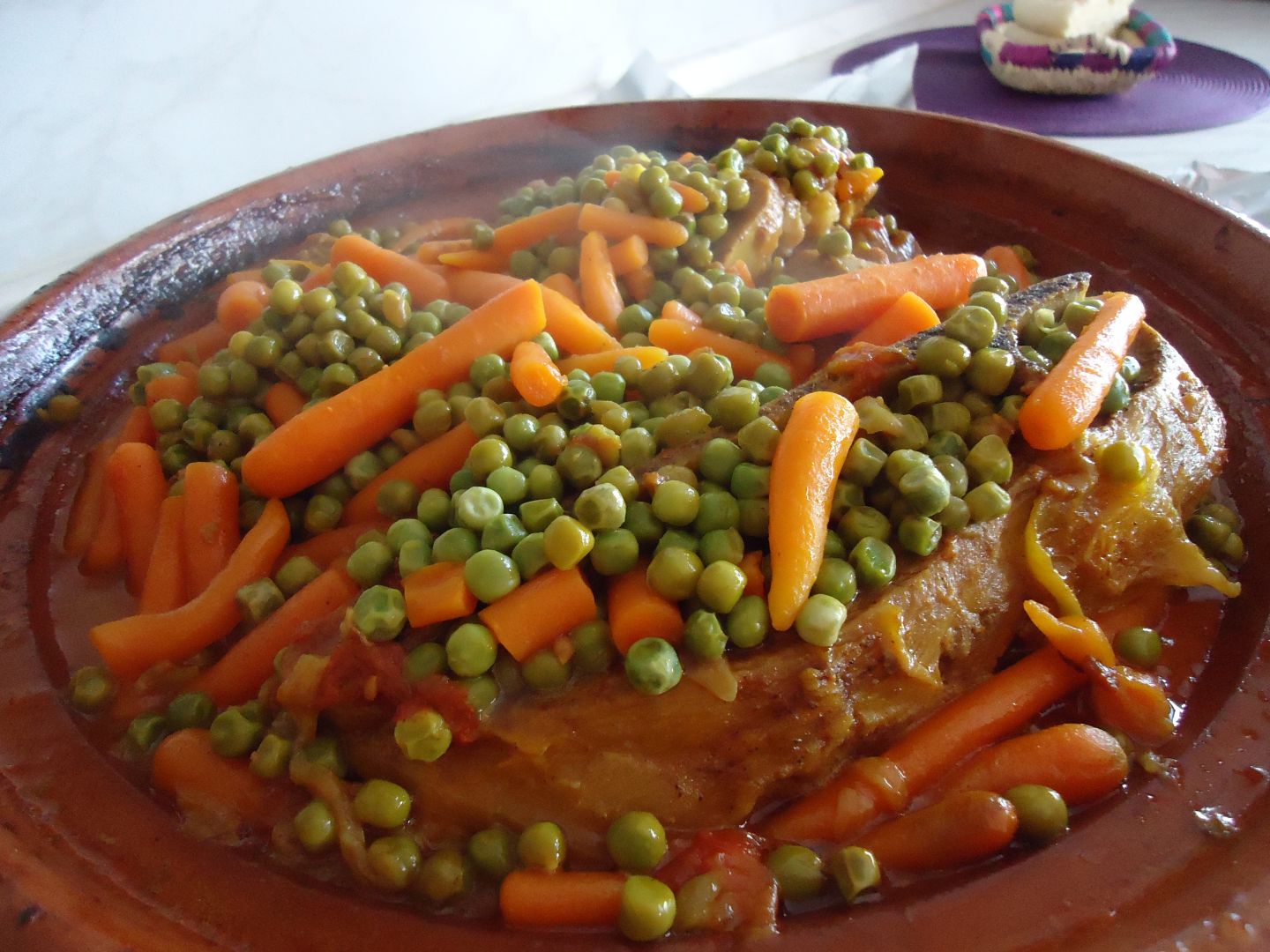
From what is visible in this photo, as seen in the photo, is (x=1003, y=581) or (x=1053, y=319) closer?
(x=1003, y=581)

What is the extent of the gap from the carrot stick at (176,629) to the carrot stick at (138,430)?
752 mm

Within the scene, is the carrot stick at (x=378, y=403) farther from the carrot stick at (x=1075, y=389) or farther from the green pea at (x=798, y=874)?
the green pea at (x=798, y=874)

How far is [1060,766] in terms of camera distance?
68.4 inches

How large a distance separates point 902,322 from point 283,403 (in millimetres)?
1813

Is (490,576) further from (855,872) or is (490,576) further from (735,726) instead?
(855,872)

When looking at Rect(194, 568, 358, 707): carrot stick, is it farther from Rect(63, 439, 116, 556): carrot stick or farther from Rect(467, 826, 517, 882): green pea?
Rect(63, 439, 116, 556): carrot stick

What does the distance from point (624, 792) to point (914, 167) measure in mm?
3020

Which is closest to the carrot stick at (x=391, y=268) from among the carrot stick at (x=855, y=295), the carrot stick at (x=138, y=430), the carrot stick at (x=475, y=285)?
the carrot stick at (x=475, y=285)

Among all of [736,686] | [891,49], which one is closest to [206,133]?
[736,686]

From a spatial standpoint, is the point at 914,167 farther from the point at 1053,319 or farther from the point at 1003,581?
the point at 1003,581

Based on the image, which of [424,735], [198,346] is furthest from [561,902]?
[198,346]

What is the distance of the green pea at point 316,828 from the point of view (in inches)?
68.9

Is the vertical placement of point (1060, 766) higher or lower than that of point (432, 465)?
lower

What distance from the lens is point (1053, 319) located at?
229 cm
